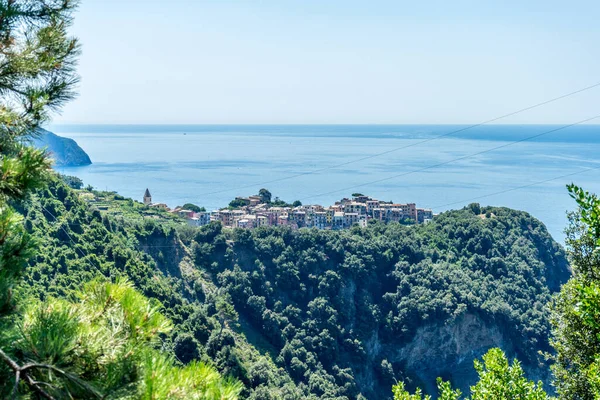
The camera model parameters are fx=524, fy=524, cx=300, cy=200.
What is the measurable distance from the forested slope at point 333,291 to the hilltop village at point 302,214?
6.84 metres

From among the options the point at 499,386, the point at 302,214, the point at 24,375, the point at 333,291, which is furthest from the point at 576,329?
the point at 302,214

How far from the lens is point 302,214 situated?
37.7 meters

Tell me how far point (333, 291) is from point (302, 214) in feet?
40.4

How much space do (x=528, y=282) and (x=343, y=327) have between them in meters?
11.8

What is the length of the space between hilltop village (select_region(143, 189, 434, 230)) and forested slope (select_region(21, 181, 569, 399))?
22.5ft

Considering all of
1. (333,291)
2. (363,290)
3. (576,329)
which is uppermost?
(576,329)

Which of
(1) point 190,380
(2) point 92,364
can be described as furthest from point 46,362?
(1) point 190,380

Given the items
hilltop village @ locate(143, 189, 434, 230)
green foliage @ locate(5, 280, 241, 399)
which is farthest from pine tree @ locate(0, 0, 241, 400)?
hilltop village @ locate(143, 189, 434, 230)

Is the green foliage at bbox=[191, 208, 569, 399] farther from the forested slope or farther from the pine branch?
the pine branch

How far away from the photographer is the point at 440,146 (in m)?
121

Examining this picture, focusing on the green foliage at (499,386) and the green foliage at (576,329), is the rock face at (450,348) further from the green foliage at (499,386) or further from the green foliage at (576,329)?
the green foliage at (499,386)

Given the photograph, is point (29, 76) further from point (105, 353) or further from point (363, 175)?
point (363, 175)

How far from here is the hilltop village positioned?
36469 mm

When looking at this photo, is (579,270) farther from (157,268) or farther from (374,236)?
(374,236)
